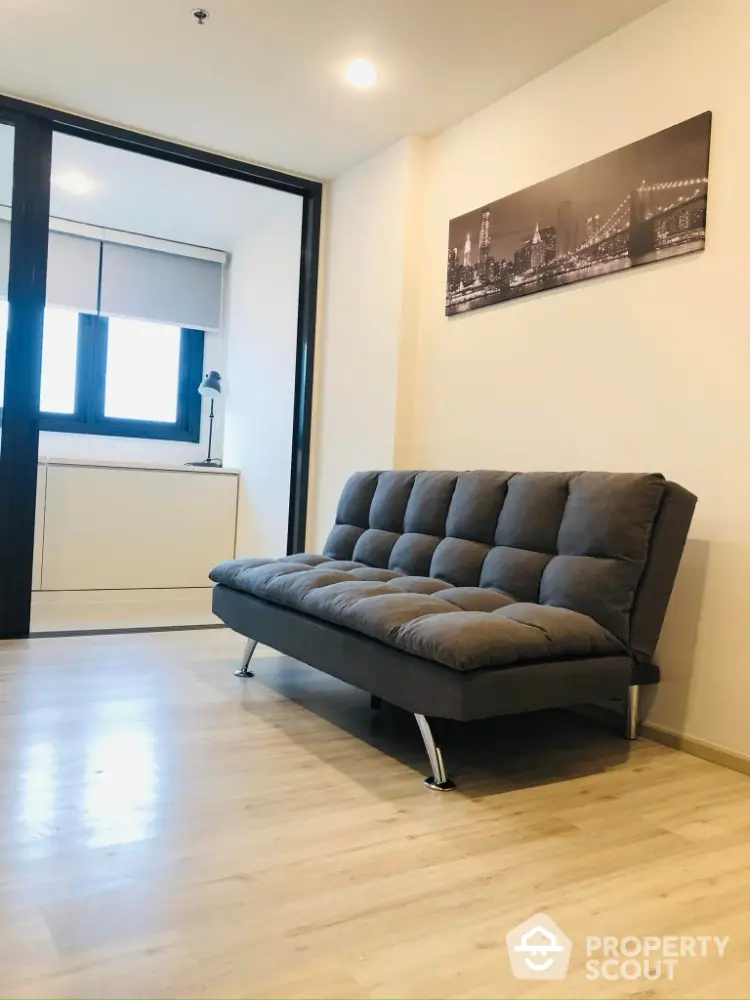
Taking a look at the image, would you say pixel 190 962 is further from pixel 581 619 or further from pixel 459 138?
pixel 459 138

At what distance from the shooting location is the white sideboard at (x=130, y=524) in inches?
179

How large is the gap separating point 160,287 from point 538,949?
4930 mm

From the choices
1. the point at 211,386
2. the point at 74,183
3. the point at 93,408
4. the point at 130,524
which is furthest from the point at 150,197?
the point at 130,524

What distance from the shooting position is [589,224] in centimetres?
289

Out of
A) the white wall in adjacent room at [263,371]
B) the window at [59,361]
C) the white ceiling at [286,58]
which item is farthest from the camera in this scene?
the window at [59,361]

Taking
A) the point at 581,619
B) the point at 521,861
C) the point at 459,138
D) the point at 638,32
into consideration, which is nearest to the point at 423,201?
the point at 459,138

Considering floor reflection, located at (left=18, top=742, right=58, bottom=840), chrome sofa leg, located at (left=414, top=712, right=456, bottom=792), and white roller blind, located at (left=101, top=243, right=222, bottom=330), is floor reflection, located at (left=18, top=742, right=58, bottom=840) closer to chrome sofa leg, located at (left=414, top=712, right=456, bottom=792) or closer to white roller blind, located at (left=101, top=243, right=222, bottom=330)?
chrome sofa leg, located at (left=414, top=712, right=456, bottom=792)

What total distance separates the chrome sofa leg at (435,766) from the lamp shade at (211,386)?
373 cm

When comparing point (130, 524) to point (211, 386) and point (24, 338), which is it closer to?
point (211, 386)

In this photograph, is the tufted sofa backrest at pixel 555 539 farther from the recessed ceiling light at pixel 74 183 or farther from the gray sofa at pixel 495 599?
the recessed ceiling light at pixel 74 183

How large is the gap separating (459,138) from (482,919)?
10.7 feet

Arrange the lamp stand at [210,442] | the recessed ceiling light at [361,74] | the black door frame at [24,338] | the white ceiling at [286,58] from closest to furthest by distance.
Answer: the white ceiling at [286,58] < the recessed ceiling light at [361,74] < the black door frame at [24,338] < the lamp stand at [210,442]

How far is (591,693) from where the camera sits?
2141 mm

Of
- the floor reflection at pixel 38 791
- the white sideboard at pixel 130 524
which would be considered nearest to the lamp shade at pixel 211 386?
the white sideboard at pixel 130 524
